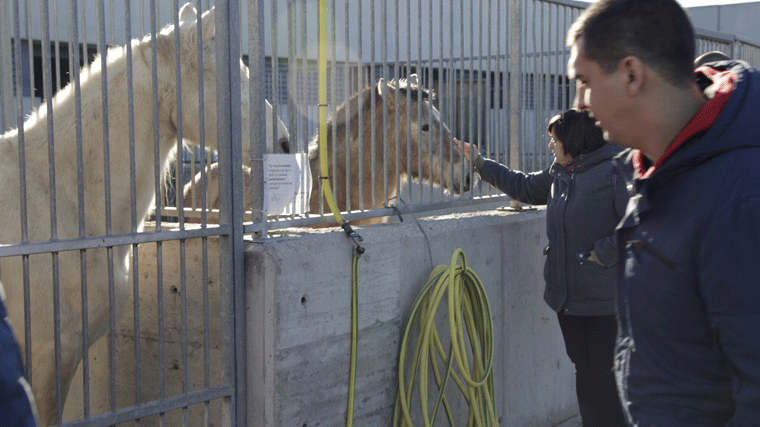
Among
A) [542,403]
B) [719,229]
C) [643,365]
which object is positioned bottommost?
[542,403]

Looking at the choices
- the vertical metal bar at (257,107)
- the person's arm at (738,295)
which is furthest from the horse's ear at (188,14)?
the person's arm at (738,295)

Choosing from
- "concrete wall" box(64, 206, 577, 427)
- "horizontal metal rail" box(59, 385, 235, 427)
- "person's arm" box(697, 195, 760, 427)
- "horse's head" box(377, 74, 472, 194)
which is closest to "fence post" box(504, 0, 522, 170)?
"horse's head" box(377, 74, 472, 194)

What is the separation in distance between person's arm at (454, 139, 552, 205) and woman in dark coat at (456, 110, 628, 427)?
255 millimetres

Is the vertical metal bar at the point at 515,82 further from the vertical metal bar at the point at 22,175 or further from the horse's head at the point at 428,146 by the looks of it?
the vertical metal bar at the point at 22,175

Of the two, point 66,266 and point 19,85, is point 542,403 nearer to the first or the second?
point 66,266

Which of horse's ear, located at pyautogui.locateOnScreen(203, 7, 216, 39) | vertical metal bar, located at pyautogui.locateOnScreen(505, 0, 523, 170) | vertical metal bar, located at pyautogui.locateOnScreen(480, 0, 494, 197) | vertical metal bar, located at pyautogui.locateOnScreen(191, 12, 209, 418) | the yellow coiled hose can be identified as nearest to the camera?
vertical metal bar, located at pyautogui.locateOnScreen(191, 12, 209, 418)

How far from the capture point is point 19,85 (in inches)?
89.2

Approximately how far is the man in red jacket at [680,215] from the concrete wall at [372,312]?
1.62 metres

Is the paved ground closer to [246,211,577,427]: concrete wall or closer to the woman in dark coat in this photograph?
[246,211,577,427]: concrete wall

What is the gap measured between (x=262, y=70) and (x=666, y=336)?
202cm

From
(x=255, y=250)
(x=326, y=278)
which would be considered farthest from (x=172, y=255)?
(x=326, y=278)

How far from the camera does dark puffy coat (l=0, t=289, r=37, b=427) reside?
0.98 metres

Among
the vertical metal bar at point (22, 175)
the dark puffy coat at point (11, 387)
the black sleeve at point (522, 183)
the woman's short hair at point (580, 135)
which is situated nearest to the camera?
the dark puffy coat at point (11, 387)

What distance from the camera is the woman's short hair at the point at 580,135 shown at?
3650 mm
